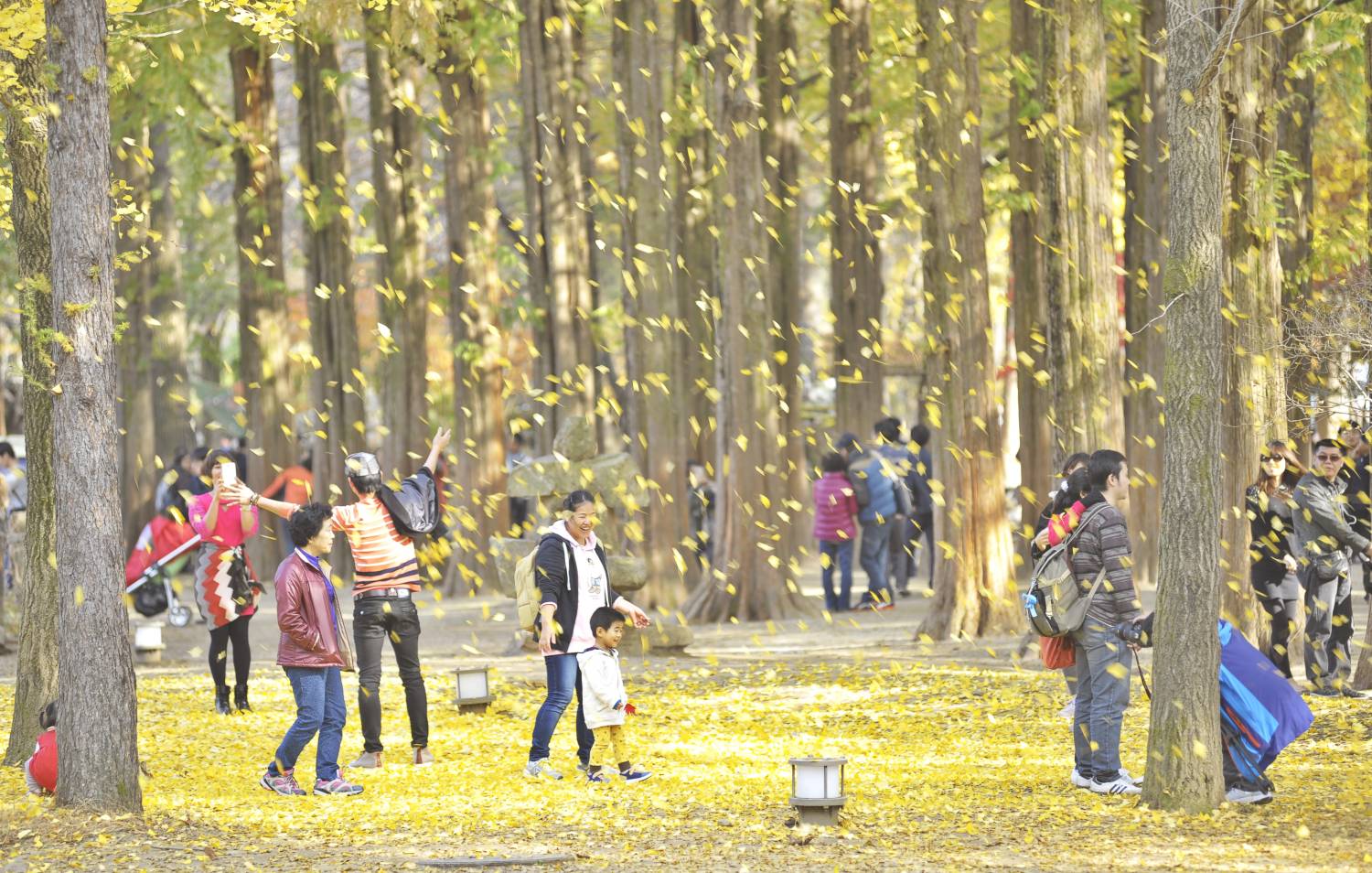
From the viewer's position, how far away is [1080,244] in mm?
14086

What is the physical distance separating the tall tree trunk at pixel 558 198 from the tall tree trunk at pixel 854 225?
361 centimetres

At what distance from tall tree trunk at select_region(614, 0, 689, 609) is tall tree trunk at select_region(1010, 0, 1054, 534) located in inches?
156

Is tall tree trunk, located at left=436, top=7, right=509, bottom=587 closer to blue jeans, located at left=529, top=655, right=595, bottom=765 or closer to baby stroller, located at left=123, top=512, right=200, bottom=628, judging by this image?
baby stroller, located at left=123, top=512, right=200, bottom=628

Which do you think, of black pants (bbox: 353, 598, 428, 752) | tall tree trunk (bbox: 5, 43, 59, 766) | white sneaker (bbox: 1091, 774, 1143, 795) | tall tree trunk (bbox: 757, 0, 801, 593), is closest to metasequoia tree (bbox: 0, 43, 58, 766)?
tall tree trunk (bbox: 5, 43, 59, 766)

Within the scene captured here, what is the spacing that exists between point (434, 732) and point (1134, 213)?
12.6m

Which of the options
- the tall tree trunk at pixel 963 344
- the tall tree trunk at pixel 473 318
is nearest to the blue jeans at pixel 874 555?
the tall tree trunk at pixel 963 344

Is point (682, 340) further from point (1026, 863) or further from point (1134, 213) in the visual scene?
point (1026, 863)

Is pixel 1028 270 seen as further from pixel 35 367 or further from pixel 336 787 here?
pixel 35 367

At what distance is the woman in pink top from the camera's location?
1323cm

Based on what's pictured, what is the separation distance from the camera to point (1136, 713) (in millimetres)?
12344

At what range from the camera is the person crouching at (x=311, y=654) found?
10023 mm

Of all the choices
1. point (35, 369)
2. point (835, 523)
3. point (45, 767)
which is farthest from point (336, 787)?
point (835, 523)

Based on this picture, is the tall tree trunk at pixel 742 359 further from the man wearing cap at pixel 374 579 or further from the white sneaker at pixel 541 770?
the white sneaker at pixel 541 770

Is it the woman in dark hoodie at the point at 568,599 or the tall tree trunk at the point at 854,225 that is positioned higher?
the tall tree trunk at the point at 854,225
